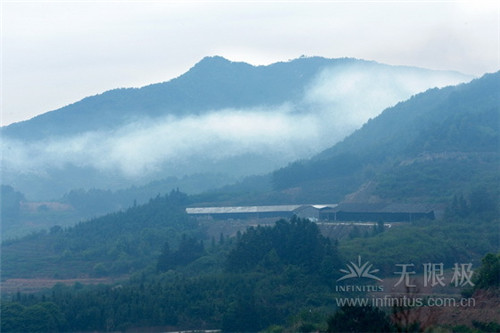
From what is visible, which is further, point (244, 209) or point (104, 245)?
point (244, 209)

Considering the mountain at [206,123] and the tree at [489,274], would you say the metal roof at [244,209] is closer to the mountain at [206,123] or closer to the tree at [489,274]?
the tree at [489,274]

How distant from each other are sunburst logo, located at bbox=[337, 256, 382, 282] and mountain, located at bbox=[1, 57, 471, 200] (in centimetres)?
6207

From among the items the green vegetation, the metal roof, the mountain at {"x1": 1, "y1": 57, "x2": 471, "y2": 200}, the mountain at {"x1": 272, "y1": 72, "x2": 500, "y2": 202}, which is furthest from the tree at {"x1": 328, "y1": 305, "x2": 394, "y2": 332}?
the mountain at {"x1": 1, "y1": 57, "x2": 471, "y2": 200}

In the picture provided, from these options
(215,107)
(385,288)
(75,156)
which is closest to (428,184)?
(385,288)

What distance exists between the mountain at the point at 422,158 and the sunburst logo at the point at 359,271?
44.0 ft

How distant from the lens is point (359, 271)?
3919 cm

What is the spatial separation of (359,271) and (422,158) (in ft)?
80.9

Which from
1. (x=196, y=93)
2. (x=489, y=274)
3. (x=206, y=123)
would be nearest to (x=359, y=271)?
(x=489, y=274)

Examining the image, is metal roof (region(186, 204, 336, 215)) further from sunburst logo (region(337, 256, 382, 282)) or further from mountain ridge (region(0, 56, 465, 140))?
mountain ridge (region(0, 56, 465, 140))

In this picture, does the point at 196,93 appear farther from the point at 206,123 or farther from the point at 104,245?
the point at 104,245

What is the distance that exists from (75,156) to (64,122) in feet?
44.3

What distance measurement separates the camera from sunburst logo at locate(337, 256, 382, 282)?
123 ft

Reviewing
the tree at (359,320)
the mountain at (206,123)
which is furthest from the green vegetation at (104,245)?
the mountain at (206,123)

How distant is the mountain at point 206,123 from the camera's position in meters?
112
